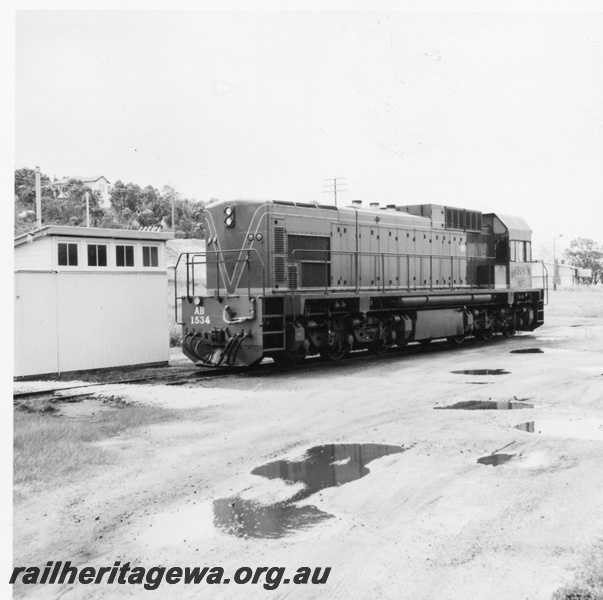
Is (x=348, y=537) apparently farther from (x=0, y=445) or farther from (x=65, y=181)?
(x=65, y=181)

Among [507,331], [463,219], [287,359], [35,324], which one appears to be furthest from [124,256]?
[507,331]

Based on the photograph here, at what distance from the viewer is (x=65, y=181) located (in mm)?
13461

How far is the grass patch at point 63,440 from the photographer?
5357mm

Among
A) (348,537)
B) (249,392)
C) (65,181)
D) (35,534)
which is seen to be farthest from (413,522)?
(65,181)

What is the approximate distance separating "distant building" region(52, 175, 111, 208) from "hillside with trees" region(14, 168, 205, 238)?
0.07m

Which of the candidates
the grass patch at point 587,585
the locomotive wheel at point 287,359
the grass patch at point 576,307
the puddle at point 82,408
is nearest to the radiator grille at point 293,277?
the locomotive wheel at point 287,359

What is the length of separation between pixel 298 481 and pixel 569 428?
10.6ft

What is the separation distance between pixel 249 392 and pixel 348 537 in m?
4.75

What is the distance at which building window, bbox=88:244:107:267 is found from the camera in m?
11.1

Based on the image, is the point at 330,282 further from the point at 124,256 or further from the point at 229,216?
the point at 124,256

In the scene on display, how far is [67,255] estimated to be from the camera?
425 inches

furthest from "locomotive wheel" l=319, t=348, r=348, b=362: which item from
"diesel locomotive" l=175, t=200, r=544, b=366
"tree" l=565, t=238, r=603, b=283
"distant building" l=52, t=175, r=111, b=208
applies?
"tree" l=565, t=238, r=603, b=283

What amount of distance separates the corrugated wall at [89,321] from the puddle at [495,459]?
723cm

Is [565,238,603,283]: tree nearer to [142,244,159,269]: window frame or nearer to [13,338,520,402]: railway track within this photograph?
[13,338,520,402]: railway track
